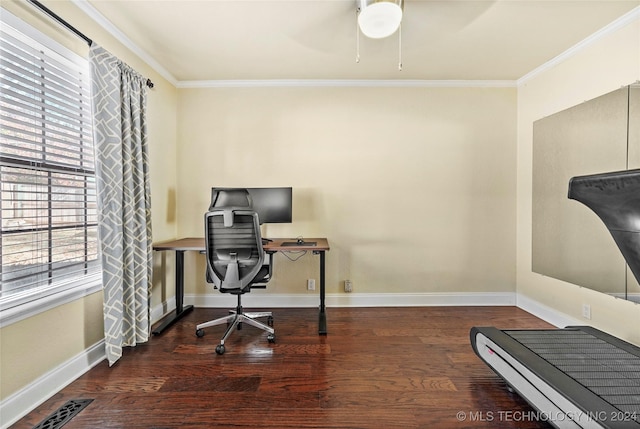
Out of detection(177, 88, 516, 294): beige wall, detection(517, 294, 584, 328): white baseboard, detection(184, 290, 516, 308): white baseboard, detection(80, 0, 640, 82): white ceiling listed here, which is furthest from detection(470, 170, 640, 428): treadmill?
detection(80, 0, 640, 82): white ceiling

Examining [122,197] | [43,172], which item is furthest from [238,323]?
[43,172]

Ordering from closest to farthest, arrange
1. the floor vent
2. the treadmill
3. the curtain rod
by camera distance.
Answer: the treadmill < the floor vent < the curtain rod

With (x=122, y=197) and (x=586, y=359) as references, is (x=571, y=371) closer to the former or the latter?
(x=586, y=359)

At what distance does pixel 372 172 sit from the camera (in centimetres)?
348

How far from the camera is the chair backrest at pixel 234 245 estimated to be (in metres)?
2.49

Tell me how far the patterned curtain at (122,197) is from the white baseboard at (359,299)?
95 centimetres

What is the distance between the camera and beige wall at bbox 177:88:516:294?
3.46 m

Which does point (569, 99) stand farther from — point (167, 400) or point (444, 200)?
point (167, 400)

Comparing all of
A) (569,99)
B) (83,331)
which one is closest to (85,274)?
(83,331)

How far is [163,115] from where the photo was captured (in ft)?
10.5

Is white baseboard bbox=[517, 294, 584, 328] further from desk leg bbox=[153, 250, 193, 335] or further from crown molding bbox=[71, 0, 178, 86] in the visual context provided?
crown molding bbox=[71, 0, 178, 86]

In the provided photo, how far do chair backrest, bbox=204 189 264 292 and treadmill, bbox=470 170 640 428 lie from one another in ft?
5.86

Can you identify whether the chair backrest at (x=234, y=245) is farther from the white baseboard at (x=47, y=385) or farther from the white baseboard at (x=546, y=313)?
the white baseboard at (x=546, y=313)

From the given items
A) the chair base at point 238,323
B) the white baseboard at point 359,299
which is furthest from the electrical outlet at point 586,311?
the chair base at point 238,323
